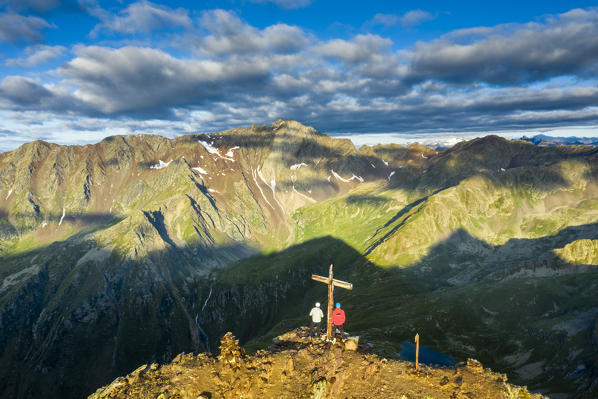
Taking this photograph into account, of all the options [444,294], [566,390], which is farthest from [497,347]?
[444,294]

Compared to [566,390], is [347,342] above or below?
above

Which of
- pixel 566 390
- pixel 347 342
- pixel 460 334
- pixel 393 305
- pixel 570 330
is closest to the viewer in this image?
pixel 347 342

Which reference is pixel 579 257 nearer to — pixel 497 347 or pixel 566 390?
pixel 497 347

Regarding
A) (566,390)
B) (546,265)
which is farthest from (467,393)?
(546,265)

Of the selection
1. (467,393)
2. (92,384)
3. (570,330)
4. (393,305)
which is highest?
(467,393)

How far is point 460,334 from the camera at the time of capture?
4892 inches

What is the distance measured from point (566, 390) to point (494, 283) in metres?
100

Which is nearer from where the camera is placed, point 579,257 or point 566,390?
point 566,390

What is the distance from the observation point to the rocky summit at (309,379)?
24641mm

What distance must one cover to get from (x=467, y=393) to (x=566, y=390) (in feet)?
242

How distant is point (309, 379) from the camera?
25.3 meters

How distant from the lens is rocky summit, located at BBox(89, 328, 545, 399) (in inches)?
970

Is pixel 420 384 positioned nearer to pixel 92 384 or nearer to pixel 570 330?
pixel 570 330

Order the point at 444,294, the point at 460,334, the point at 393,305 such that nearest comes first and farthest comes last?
1. the point at 460,334
2. the point at 444,294
3. the point at 393,305
